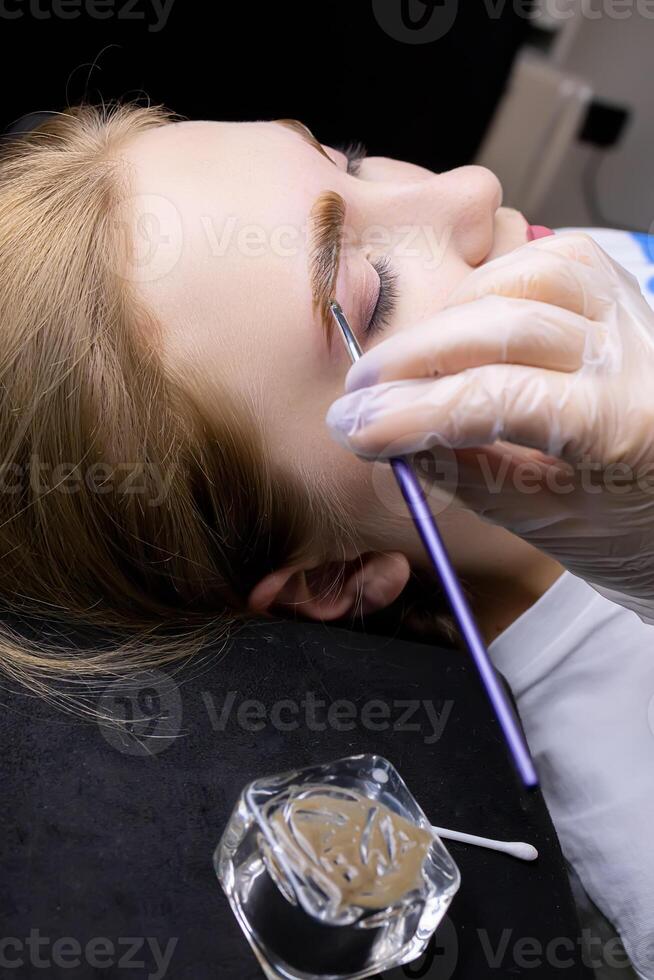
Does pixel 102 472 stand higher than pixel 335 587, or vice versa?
pixel 102 472

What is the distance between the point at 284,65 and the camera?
1.52 m

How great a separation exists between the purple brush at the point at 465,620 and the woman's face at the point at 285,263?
0.37 ft

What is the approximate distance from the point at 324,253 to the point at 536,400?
0.98 feet

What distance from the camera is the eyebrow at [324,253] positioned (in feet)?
2.66

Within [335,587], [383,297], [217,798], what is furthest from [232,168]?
[217,798]

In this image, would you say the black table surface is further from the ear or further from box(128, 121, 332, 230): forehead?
box(128, 121, 332, 230): forehead

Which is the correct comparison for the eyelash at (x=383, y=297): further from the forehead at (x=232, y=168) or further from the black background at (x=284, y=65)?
the black background at (x=284, y=65)

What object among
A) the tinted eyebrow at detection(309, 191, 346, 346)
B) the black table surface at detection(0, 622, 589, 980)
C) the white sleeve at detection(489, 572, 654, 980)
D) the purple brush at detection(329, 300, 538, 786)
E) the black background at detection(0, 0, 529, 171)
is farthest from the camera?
the black background at detection(0, 0, 529, 171)

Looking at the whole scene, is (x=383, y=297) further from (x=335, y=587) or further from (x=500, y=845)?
(x=500, y=845)

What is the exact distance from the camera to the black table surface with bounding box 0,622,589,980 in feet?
2.26

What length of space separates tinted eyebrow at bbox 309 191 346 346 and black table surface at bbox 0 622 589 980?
1.22ft

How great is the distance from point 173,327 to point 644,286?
3.11ft

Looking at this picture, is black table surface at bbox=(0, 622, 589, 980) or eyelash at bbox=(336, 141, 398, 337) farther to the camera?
eyelash at bbox=(336, 141, 398, 337)

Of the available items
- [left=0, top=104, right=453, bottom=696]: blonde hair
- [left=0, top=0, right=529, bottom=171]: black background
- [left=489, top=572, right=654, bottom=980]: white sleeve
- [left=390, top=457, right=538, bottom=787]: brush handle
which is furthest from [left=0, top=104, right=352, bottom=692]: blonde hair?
[left=0, top=0, right=529, bottom=171]: black background
